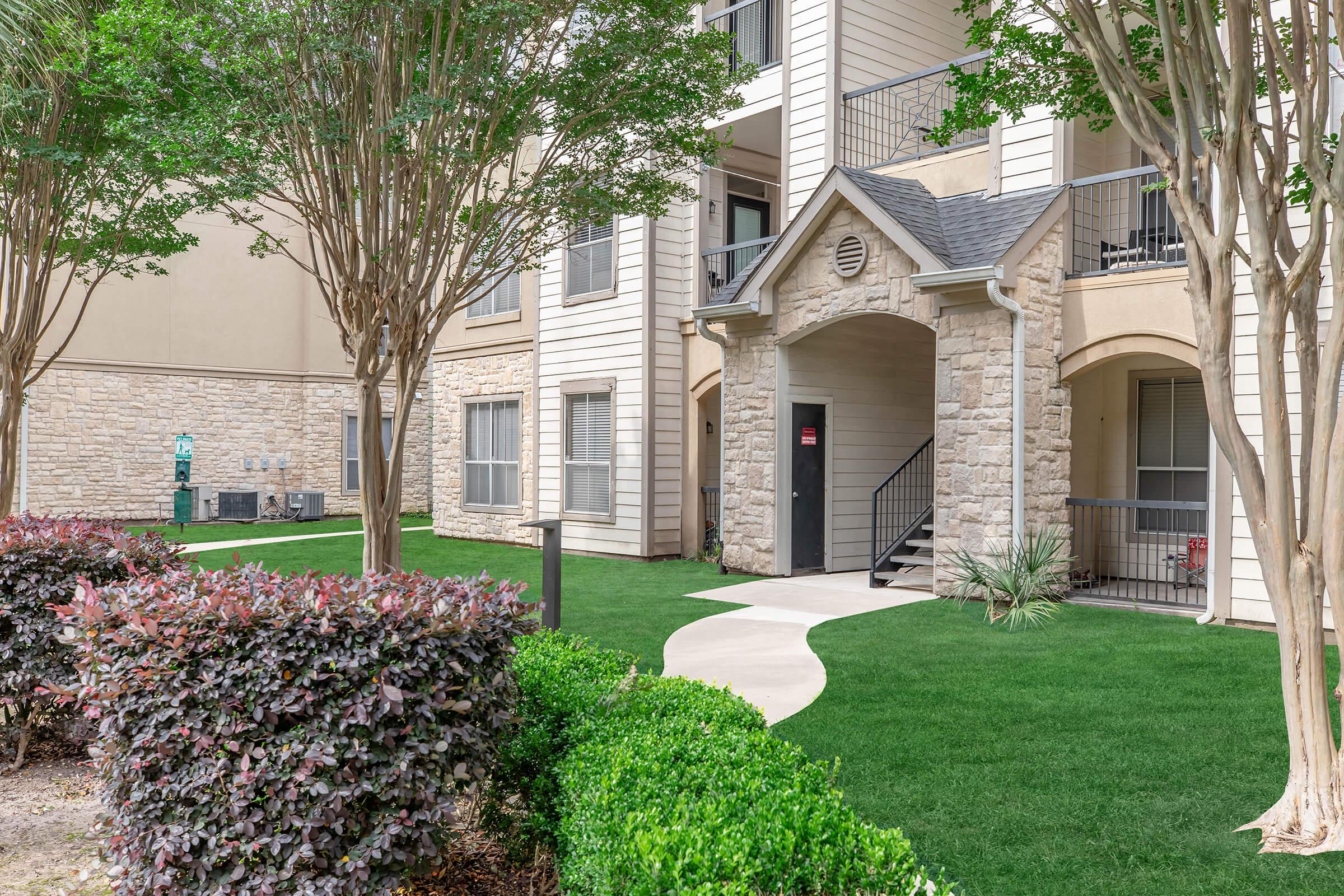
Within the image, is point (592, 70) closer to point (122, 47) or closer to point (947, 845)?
point (122, 47)

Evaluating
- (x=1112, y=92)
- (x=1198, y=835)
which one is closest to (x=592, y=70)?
(x=1112, y=92)

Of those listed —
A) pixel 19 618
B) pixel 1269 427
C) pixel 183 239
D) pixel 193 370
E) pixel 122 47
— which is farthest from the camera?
pixel 193 370

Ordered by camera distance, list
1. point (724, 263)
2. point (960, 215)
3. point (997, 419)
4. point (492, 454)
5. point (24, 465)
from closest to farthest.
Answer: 1. point (997, 419)
2. point (960, 215)
3. point (724, 263)
4. point (492, 454)
5. point (24, 465)

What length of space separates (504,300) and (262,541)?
21.4ft

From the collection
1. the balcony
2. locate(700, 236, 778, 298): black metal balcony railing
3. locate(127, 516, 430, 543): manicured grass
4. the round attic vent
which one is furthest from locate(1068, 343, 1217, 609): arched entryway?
locate(127, 516, 430, 543): manicured grass

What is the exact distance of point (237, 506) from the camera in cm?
2373

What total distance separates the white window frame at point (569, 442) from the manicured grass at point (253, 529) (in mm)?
7090

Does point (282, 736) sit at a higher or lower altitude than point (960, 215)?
lower

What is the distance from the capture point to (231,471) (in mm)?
24609

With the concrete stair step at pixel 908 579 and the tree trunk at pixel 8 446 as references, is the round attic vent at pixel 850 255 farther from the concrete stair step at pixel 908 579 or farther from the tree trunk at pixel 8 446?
the tree trunk at pixel 8 446

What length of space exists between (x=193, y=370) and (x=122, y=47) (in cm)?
1816

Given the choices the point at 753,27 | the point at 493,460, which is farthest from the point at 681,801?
the point at 493,460

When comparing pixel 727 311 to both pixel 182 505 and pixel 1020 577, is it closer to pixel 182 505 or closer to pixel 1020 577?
pixel 1020 577

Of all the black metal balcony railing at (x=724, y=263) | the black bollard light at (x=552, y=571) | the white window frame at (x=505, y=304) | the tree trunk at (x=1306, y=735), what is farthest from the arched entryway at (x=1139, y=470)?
the white window frame at (x=505, y=304)
